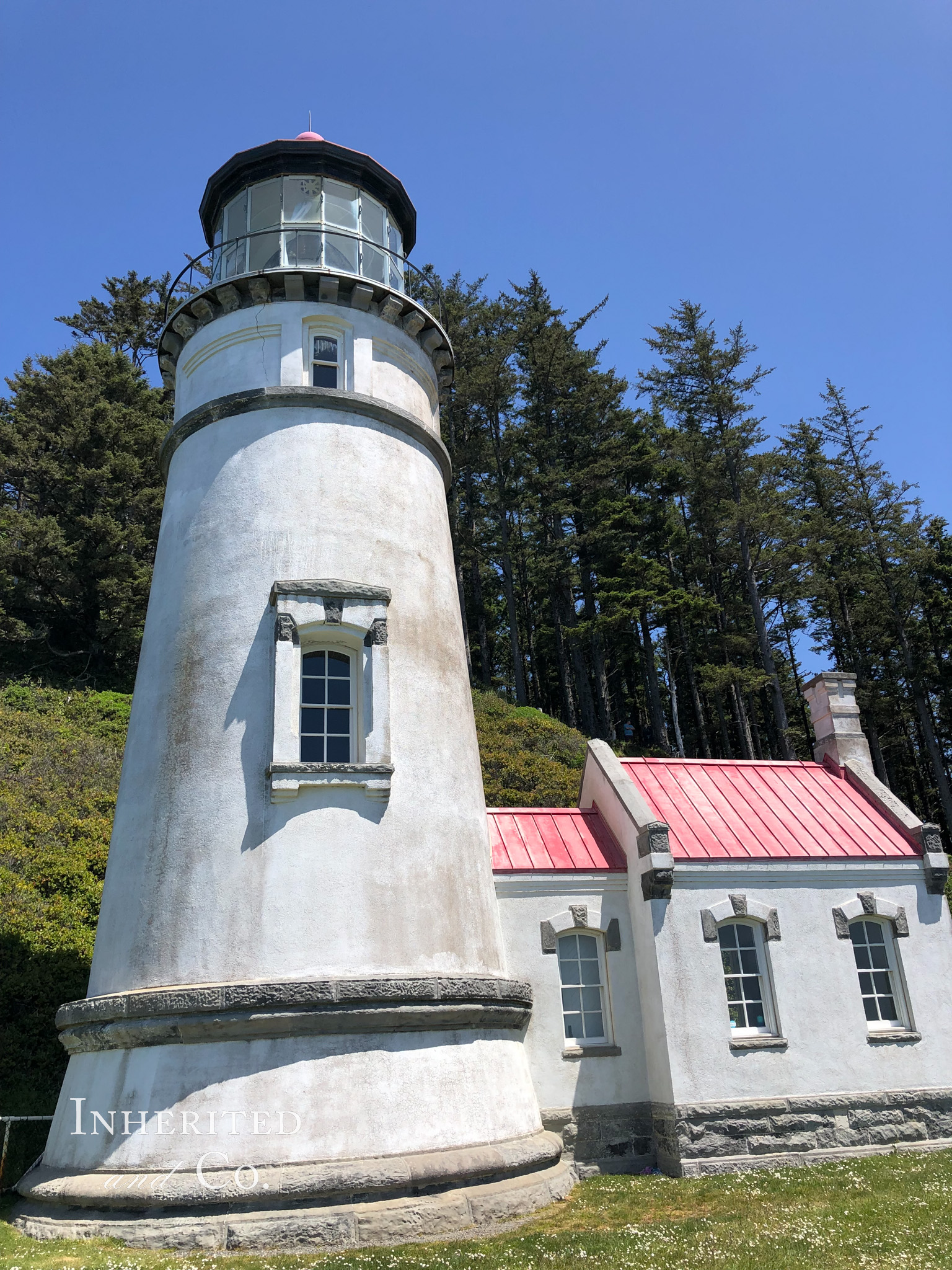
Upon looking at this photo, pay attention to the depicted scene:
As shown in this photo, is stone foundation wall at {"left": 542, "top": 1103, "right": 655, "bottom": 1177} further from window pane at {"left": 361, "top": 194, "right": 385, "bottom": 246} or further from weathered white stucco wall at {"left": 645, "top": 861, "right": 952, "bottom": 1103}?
window pane at {"left": 361, "top": 194, "right": 385, "bottom": 246}

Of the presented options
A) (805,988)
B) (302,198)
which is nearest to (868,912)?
(805,988)

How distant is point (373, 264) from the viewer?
43.0ft

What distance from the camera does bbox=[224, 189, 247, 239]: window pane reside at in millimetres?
13062

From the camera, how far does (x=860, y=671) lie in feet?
120

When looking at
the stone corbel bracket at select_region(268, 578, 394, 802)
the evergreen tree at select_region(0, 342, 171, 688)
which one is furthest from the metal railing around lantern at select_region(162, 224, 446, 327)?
the evergreen tree at select_region(0, 342, 171, 688)

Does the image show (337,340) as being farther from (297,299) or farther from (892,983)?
(892,983)

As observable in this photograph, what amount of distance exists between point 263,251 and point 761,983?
41.5 ft

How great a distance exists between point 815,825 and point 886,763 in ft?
94.4

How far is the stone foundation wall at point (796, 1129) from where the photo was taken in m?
11.0

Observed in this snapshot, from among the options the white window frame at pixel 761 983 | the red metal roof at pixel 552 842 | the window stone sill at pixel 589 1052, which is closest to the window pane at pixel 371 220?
the red metal roof at pixel 552 842

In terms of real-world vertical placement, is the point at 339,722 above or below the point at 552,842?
above

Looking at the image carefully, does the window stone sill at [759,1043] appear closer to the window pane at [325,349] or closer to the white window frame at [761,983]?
the white window frame at [761,983]

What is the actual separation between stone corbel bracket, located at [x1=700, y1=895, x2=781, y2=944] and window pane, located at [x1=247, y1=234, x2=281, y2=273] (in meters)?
11.1

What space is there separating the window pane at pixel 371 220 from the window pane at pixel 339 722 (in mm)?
7424
